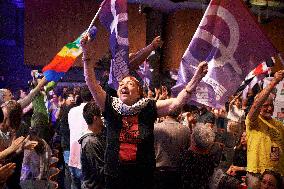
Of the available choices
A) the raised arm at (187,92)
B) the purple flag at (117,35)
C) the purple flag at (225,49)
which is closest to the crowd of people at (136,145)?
the raised arm at (187,92)

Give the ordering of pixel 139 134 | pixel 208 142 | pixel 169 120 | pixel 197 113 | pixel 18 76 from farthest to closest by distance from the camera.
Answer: pixel 18 76 → pixel 197 113 → pixel 169 120 → pixel 208 142 → pixel 139 134

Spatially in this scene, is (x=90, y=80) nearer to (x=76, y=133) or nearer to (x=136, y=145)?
(x=136, y=145)

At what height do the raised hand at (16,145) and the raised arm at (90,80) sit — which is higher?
the raised arm at (90,80)

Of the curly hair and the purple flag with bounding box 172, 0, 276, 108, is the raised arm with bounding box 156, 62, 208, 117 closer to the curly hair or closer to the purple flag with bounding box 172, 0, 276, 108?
the purple flag with bounding box 172, 0, 276, 108

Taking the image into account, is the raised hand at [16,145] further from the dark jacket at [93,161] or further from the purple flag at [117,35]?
the purple flag at [117,35]

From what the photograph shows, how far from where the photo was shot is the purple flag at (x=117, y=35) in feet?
14.9

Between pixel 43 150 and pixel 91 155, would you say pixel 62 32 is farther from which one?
pixel 91 155

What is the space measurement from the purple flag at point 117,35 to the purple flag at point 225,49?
0.62 meters

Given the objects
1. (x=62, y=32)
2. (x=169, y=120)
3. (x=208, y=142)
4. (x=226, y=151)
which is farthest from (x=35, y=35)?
(x=208, y=142)

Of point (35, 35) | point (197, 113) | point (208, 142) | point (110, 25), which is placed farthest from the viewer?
point (35, 35)

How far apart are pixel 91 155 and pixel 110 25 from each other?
1370mm

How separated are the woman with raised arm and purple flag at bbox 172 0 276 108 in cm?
66

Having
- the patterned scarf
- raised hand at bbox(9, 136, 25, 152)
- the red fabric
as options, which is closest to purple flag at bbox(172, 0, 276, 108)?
the patterned scarf

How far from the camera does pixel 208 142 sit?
4379 mm
